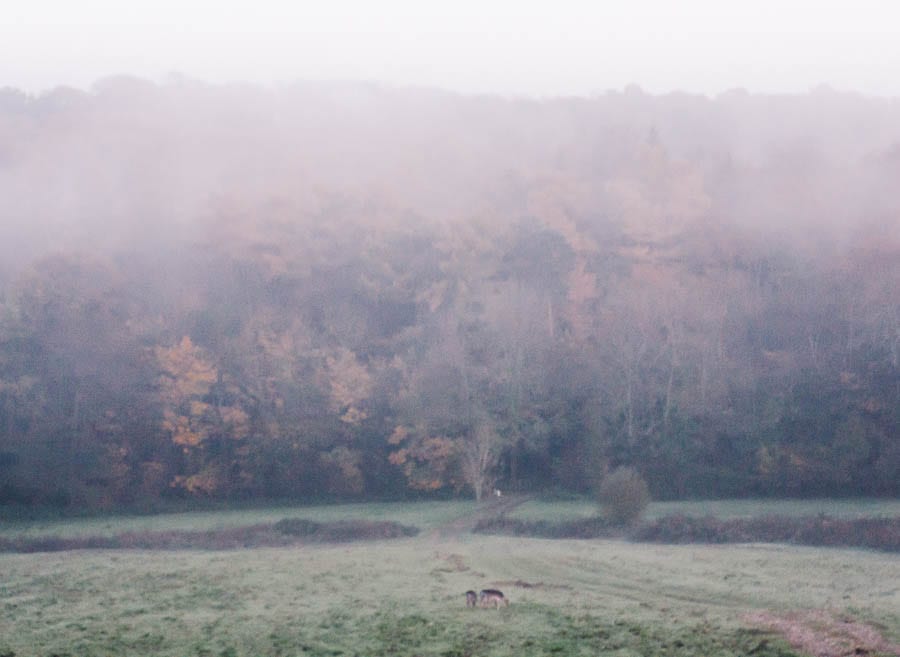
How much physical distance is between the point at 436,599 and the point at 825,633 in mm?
6545

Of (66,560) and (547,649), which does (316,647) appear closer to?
(547,649)

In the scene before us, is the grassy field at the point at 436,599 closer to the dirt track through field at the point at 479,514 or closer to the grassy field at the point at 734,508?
the dirt track through field at the point at 479,514

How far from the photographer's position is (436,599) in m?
17.4

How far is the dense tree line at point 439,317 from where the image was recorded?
38.1 m

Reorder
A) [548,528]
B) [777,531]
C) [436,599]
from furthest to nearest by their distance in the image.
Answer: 1. [548,528]
2. [777,531]
3. [436,599]

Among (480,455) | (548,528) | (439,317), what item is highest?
Result: (439,317)

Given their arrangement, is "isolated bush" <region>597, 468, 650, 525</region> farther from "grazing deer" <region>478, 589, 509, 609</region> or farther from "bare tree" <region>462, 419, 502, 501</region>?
"grazing deer" <region>478, 589, 509, 609</region>

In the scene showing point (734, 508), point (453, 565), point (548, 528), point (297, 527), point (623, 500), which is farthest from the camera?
point (734, 508)

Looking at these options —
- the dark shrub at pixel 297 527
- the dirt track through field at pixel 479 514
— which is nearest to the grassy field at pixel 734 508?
the dirt track through field at pixel 479 514

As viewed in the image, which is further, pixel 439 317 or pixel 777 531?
pixel 439 317

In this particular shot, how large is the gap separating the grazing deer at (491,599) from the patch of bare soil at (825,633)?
394cm

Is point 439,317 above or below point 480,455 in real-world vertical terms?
above

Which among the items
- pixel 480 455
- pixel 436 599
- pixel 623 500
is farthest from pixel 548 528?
pixel 436 599

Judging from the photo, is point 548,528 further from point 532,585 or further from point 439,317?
point 439,317
